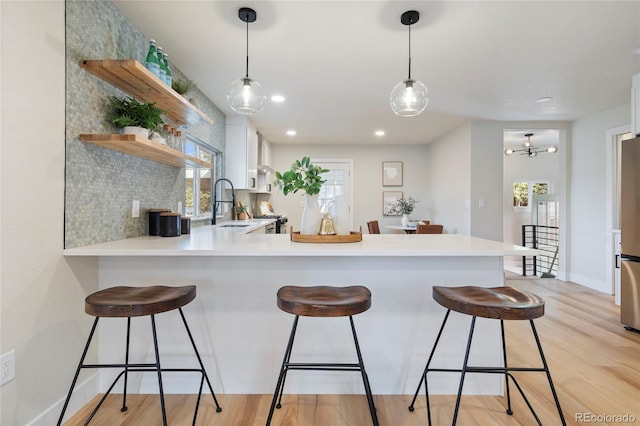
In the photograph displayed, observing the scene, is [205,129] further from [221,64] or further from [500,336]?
[500,336]

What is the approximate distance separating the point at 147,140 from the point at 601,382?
3061 millimetres

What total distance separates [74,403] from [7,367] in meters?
0.49

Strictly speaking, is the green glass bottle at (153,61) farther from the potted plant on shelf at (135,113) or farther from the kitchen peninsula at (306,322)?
the kitchen peninsula at (306,322)

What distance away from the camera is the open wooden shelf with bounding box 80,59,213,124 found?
5.44ft

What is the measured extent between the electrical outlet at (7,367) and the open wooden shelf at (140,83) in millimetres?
1374

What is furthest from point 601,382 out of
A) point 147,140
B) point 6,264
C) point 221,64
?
point 221,64

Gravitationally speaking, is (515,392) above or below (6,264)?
below

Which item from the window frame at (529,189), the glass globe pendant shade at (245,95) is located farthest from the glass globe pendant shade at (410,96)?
the window frame at (529,189)

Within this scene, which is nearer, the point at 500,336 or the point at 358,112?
the point at 500,336

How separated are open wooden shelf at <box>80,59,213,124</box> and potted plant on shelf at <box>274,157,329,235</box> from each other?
0.87 metres

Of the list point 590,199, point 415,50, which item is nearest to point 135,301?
point 415,50

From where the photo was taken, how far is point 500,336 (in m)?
1.88

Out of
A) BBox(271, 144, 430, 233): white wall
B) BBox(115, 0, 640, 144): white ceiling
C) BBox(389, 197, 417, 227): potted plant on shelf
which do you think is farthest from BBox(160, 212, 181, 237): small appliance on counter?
BBox(389, 197, 417, 227): potted plant on shelf

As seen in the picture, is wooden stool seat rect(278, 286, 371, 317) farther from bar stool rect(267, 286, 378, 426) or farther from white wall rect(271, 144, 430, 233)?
white wall rect(271, 144, 430, 233)
